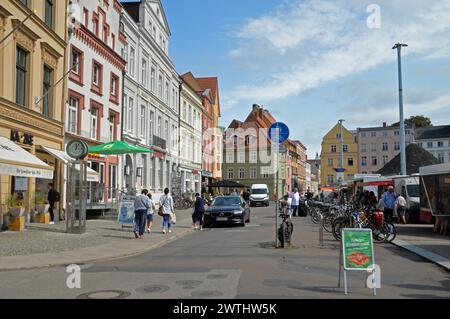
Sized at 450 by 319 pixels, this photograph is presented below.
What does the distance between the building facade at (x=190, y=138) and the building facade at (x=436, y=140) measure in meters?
76.7

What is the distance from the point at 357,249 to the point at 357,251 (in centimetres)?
3

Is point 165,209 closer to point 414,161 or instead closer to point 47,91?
point 47,91

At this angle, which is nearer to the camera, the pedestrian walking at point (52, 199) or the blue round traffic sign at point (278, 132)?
the blue round traffic sign at point (278, 132)

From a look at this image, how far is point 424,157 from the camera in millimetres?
42219

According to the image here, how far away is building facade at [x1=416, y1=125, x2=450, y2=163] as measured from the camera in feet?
378

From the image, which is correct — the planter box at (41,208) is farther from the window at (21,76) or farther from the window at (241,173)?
the window at (241,173)

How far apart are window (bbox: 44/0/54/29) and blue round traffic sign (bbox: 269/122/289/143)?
45.3 feet

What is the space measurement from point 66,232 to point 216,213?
709 cm

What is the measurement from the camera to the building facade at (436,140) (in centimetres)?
11519

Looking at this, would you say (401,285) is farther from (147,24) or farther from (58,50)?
(147,24)

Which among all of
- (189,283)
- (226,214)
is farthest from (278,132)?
(226,214)

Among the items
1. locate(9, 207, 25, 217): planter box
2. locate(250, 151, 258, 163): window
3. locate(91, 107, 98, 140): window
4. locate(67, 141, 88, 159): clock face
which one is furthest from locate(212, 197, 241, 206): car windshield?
locate(250, 151, 258, 163): window

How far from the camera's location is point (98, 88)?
28.1 metres

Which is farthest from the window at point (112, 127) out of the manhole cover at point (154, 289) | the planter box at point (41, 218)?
the manhole cover at point (154, 289)
